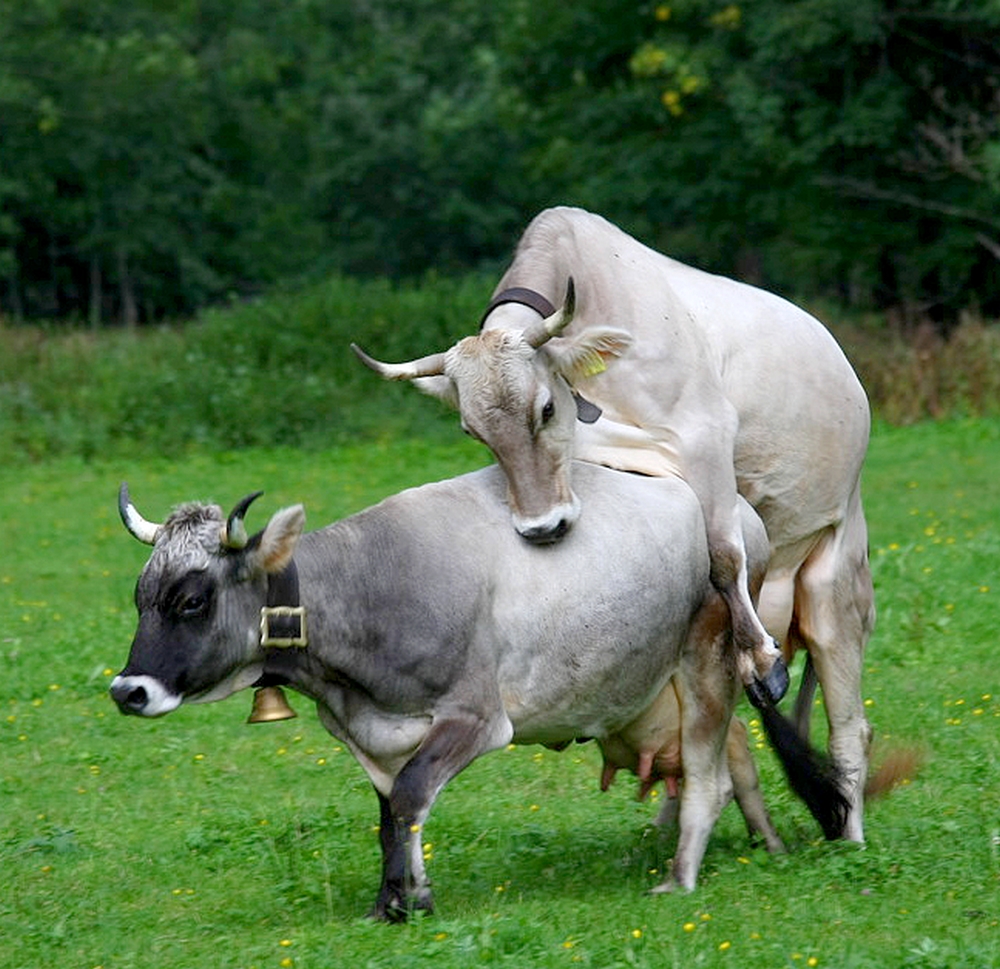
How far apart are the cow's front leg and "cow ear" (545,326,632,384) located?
4.43 ft

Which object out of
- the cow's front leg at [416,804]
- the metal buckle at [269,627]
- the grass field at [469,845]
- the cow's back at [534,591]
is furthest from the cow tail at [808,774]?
the metal buckle at [269,627]

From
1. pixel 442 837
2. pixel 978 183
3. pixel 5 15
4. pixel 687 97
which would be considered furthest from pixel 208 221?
pixel 442 837

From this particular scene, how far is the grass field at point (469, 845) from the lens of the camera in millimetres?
6520

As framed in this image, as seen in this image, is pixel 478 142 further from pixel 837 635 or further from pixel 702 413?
pixel 702 413

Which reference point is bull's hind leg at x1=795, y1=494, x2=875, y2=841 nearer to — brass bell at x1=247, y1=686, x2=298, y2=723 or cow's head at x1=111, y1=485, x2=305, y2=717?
brass bell at x1=247, y1=686, x2=298, y2=723

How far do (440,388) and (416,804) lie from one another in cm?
156

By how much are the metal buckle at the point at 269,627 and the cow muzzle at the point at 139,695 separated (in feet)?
1.36

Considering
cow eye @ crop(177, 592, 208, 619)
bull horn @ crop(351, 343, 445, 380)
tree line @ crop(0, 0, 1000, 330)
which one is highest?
bull horn @ crop(351, 343, 445, 380)

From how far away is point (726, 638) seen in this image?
7.74 metres

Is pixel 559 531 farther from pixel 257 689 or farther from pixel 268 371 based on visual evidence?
pixel 268 371

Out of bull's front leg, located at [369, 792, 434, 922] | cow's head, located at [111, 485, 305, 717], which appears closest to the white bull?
cow's head, located at [111, 485, 305, 717]

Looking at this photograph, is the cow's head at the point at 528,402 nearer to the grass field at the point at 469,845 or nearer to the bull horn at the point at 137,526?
the bull horn at the point at 137,526

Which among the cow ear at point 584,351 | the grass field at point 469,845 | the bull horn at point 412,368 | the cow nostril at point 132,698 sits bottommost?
the grass field at point 469,845

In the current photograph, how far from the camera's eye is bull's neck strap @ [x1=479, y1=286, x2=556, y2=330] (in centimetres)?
758
